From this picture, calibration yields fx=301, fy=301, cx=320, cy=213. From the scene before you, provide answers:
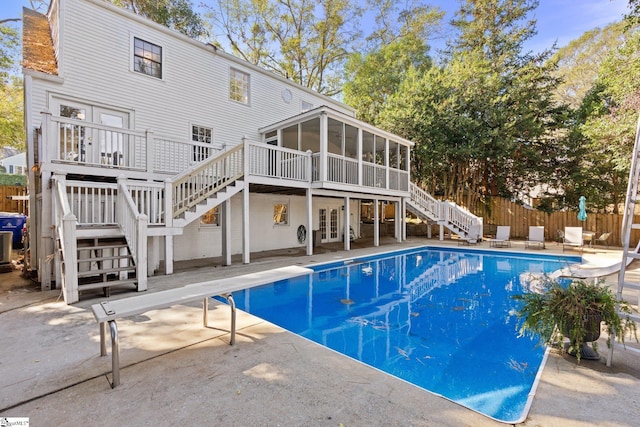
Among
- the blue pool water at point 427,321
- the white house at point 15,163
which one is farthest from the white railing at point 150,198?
the white house at point 15,163

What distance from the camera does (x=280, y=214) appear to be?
43.4 ft

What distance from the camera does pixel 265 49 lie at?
74.8 feet

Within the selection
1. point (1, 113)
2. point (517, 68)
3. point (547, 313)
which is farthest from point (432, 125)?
point (1, 113)

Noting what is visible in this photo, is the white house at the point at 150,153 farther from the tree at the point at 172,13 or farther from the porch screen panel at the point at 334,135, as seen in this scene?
the tree at the point at 172,13

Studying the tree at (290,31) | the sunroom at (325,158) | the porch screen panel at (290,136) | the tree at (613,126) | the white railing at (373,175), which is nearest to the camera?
the sunroom at (325,158)

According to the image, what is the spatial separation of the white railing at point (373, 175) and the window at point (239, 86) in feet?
18.2

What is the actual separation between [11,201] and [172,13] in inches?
571

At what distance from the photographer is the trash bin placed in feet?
38.0

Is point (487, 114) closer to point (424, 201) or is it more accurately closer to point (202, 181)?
point (424, 201)

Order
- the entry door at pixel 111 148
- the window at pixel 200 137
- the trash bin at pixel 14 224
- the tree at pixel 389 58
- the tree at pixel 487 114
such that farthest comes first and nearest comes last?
the tree at pixel 389 58 → the tree at pixel 487 114 → the trash bin at pixel 14 224 → the window at pixel 200 137 → the entry door at pixel 111 148

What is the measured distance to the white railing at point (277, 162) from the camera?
946 cm

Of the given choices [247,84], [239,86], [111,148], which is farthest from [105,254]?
[247,84]

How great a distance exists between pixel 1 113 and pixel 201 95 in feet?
57.0

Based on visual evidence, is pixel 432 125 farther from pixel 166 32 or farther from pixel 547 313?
pixel 547 313
